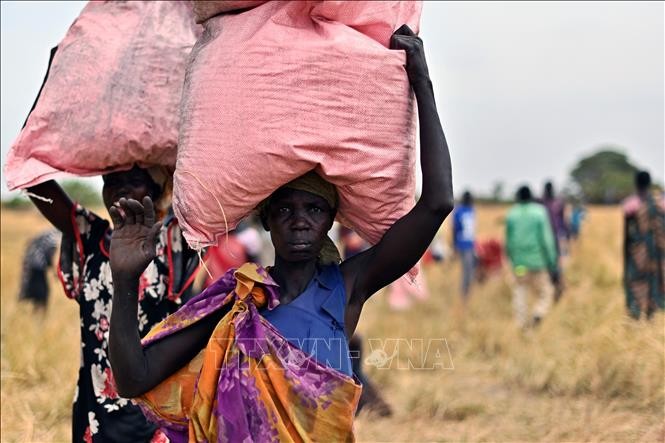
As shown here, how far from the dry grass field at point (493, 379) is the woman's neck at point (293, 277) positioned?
86.4 inches

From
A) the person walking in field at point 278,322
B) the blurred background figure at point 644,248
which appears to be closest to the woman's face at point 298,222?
the person walking in field at point 278,322

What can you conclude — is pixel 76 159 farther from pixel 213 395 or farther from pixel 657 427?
pixel 657 427

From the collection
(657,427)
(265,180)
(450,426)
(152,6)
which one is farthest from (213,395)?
(450,426)

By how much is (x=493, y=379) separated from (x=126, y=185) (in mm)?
4493

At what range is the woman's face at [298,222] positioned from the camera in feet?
7.06

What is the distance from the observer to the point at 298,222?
84.5 inches

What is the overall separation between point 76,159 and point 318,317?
3.85 ft

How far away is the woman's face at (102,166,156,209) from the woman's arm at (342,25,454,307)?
3.69ft

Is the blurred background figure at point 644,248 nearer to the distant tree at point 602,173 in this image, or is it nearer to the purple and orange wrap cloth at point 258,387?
the purple and orange wrap cloth at point 258,387

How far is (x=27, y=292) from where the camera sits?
25.7ft

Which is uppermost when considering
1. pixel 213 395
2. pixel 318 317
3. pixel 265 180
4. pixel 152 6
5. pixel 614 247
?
pixel 152 6

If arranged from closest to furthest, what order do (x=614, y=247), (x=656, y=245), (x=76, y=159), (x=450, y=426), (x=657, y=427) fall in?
1. (x=76, y=159)
2. (x=657, y=427)
3. (x=450, y=426)
4. (x=656, y=245)
5. (x=614, y=247)

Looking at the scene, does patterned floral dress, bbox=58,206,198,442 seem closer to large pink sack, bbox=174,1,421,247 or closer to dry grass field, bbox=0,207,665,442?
large pink sack, bbox=174,1,421,247

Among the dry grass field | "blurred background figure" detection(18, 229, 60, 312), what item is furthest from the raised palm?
"blurred background figure" detection(18, 229, 60, 312)
